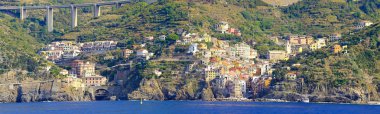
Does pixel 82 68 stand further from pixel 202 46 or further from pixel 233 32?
pixel 233 32

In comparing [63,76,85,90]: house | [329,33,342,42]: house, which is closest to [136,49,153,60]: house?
[63,76,85,90]: house

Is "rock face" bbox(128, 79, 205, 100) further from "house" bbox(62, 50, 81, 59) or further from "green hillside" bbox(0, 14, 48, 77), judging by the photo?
"house" bbox(62, 50, 81, 59)

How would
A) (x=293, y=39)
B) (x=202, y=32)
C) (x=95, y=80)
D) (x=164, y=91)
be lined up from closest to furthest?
1. (x=164, y=91)
2. (x=95, y=80)
3. (x=202, y=32)
4. (x=293, y=39)

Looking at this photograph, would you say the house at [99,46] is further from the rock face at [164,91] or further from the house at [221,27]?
the rock face at [164,91]

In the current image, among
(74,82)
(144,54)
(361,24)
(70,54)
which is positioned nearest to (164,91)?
(74,82)

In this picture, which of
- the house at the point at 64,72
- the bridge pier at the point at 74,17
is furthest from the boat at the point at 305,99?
the bridge pier at the point at 74,17

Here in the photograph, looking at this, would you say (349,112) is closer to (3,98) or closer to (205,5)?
(3,98)
